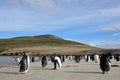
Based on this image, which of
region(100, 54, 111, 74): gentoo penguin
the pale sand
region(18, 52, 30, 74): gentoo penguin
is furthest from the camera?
region(18, 52, 30, 74): gentoo penguin

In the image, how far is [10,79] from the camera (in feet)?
86.3

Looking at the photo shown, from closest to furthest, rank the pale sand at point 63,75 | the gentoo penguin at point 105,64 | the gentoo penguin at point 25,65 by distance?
the pale sand at point 63,75, the gentoo penguin at point 105,64, the gentoo penguin at point 25,65

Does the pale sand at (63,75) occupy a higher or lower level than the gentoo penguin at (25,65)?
lower

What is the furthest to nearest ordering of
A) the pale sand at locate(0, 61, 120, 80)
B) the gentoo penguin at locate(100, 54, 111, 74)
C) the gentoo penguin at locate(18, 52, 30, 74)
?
the gentoo penguin at locate(18, 52, 30, 74) < the gentoo penguin at locate(100, 54, 111, 74) < the pale sand at locate(0, 61, 120, 80)

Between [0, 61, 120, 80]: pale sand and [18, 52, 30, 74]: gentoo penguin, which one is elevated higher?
[18, 52, 30, 74]: gentoo penguin

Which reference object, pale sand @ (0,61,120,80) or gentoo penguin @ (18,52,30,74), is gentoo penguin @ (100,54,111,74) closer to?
pale sand @ (0,61,120,80)

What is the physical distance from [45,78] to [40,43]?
132 metres

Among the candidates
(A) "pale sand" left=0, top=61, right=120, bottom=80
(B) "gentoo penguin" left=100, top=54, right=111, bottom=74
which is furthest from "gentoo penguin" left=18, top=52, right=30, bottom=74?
(B) "gentoo penguin" left=100, top=54, right=111, bottom=74

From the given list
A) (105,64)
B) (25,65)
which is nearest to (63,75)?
(105,64)

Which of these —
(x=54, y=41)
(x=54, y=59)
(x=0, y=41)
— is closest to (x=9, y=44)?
(x=0, y=41)

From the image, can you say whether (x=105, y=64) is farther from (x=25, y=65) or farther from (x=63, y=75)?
(x=25, y=65)

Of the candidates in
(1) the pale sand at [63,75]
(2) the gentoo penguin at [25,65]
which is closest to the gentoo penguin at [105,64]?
(1) the pale sand at [63,75]

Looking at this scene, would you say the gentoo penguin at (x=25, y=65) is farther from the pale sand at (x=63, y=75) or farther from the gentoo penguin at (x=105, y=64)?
the gentoo penguin at (x=105, y=64)

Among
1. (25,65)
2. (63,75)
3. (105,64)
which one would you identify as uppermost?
(25,65)
